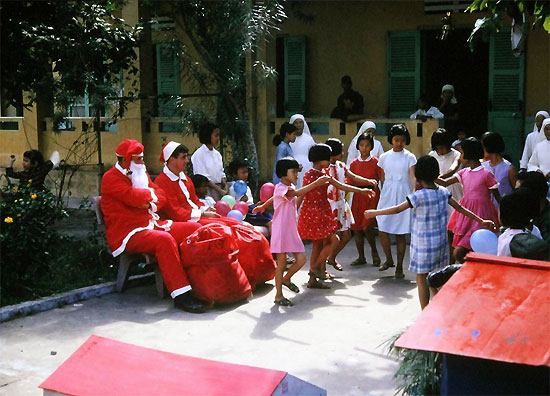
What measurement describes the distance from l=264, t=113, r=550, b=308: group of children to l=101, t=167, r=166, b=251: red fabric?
1169 mm

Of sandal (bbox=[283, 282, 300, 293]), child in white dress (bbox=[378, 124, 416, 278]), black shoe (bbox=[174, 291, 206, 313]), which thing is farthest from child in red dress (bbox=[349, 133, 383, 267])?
black shoe (bbox=[174, 291, 206, 313])

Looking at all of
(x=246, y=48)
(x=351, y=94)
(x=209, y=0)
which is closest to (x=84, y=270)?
(x=246, y=48)

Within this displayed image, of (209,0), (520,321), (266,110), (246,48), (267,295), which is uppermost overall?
(209,0)

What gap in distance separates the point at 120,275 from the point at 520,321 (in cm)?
562

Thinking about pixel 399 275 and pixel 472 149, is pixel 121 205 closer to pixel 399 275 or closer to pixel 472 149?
pixel 399 275

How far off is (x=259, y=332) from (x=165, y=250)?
1454mm

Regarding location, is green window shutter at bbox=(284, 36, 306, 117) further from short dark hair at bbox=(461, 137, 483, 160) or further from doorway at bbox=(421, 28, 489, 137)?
short dark hair at bbox=(461, 137, 483, 160)

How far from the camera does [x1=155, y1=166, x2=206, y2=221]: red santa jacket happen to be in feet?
27.1

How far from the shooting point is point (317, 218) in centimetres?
816

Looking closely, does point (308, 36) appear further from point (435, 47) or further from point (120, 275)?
point (120, 275)

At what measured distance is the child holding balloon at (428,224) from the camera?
21.3 feet

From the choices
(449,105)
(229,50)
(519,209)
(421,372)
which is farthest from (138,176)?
(449,105)

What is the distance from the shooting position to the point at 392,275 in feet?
28.8

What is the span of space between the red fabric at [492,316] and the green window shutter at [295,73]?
11407mm
